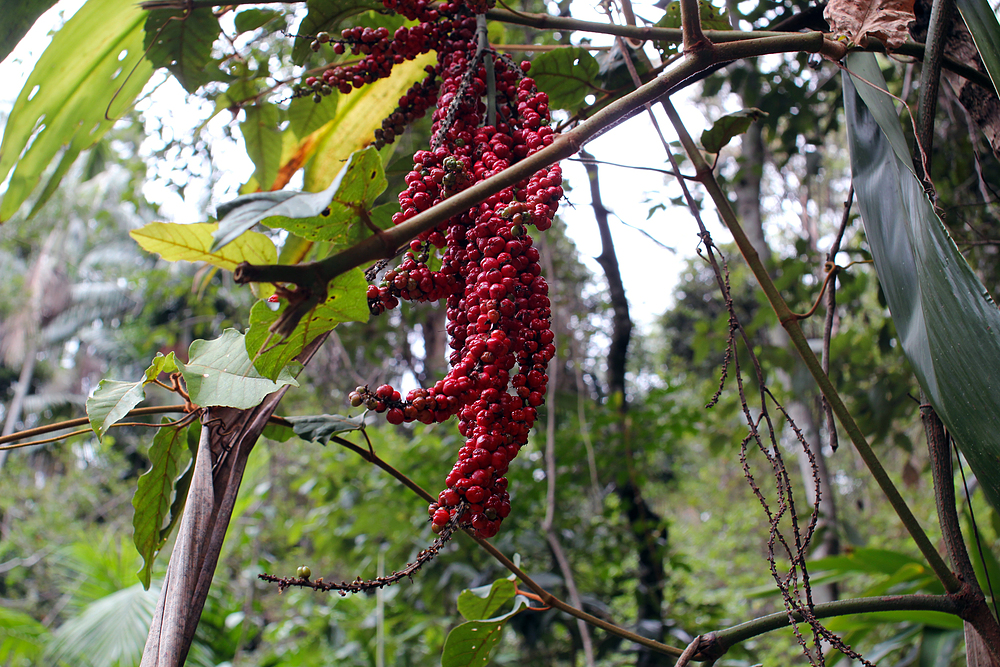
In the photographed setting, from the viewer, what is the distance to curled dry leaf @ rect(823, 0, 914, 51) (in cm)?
55

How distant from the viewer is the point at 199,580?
379 mm

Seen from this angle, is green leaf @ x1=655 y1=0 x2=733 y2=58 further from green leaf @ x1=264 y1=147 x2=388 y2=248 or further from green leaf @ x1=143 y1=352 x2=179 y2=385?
green leaf @ x1=143 y1=352 x2=179 y2=385

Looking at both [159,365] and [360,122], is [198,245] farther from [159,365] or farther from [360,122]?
[360,122]

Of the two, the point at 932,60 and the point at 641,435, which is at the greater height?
the point at 932,60

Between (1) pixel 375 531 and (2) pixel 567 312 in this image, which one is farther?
(2) pixel 567 312

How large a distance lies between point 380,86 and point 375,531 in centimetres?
139

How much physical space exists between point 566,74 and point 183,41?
459 mm

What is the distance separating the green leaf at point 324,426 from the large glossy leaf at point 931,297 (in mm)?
415

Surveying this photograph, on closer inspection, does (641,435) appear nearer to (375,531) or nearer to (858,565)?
(858,565)

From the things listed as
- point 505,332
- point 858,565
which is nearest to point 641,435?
point 858,565

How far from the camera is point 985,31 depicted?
1.63 ft

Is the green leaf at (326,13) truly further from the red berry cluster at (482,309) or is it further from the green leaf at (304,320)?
the green leaf at (304,320)

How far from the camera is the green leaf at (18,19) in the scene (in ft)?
2.16

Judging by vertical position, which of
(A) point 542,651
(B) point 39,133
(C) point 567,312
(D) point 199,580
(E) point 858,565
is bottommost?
(A) point 542,651
